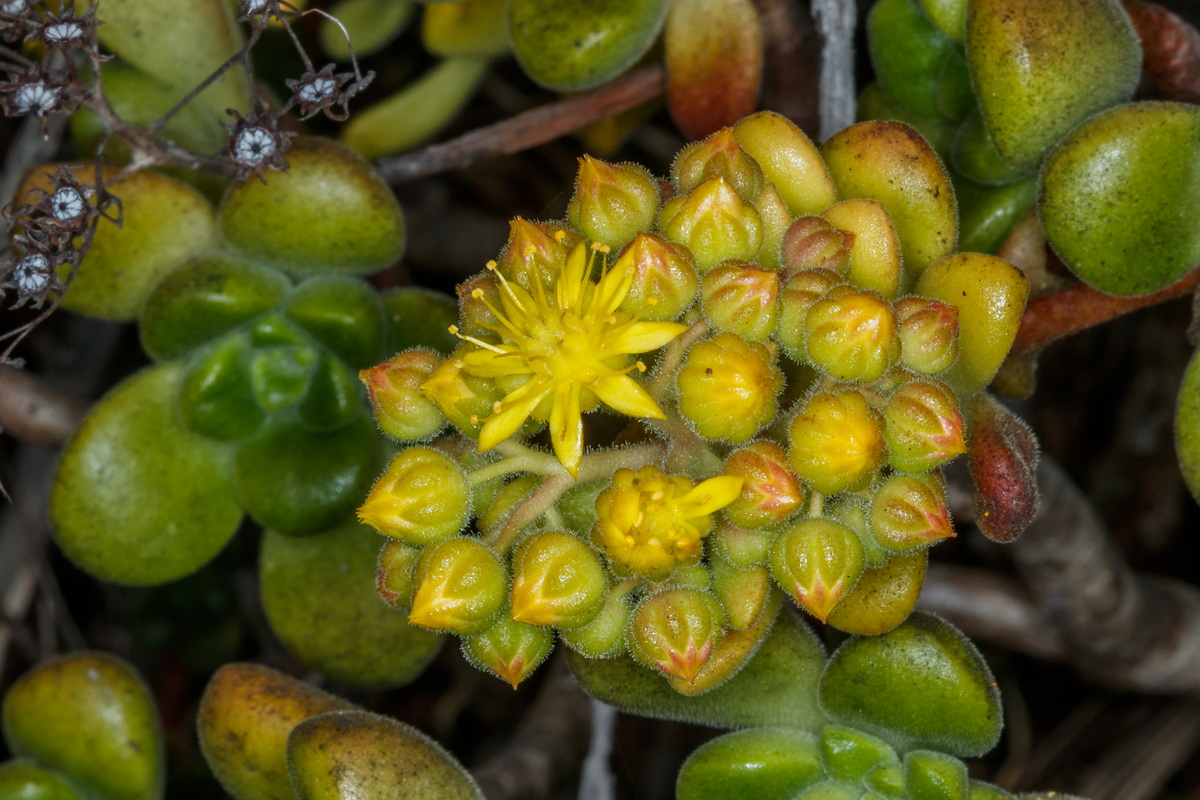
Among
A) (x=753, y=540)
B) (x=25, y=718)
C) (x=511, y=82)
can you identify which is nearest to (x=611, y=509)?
(x=753, y=540)

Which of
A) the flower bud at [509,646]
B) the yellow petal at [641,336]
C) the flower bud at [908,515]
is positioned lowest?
the flower bud at [509,646]

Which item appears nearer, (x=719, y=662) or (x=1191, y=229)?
(x=719, y=662)

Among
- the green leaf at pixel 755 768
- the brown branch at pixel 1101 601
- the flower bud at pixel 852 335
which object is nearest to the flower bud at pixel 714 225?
the flower bud at pixel 852 335

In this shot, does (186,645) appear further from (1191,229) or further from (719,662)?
(1191,229)

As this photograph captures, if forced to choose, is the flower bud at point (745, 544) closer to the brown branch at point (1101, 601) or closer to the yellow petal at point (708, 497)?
the yellow petal at point (708, 497)

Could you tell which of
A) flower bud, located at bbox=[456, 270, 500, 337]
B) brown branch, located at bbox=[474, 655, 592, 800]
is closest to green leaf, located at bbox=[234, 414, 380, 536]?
flower bud, located at bbox=[456, 270, 500, 337]

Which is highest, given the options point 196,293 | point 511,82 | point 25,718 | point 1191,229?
point 1191,229

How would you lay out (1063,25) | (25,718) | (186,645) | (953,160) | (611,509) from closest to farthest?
(611,509)
(1063,25)
(953,160)
(25,718)
(186,645)
